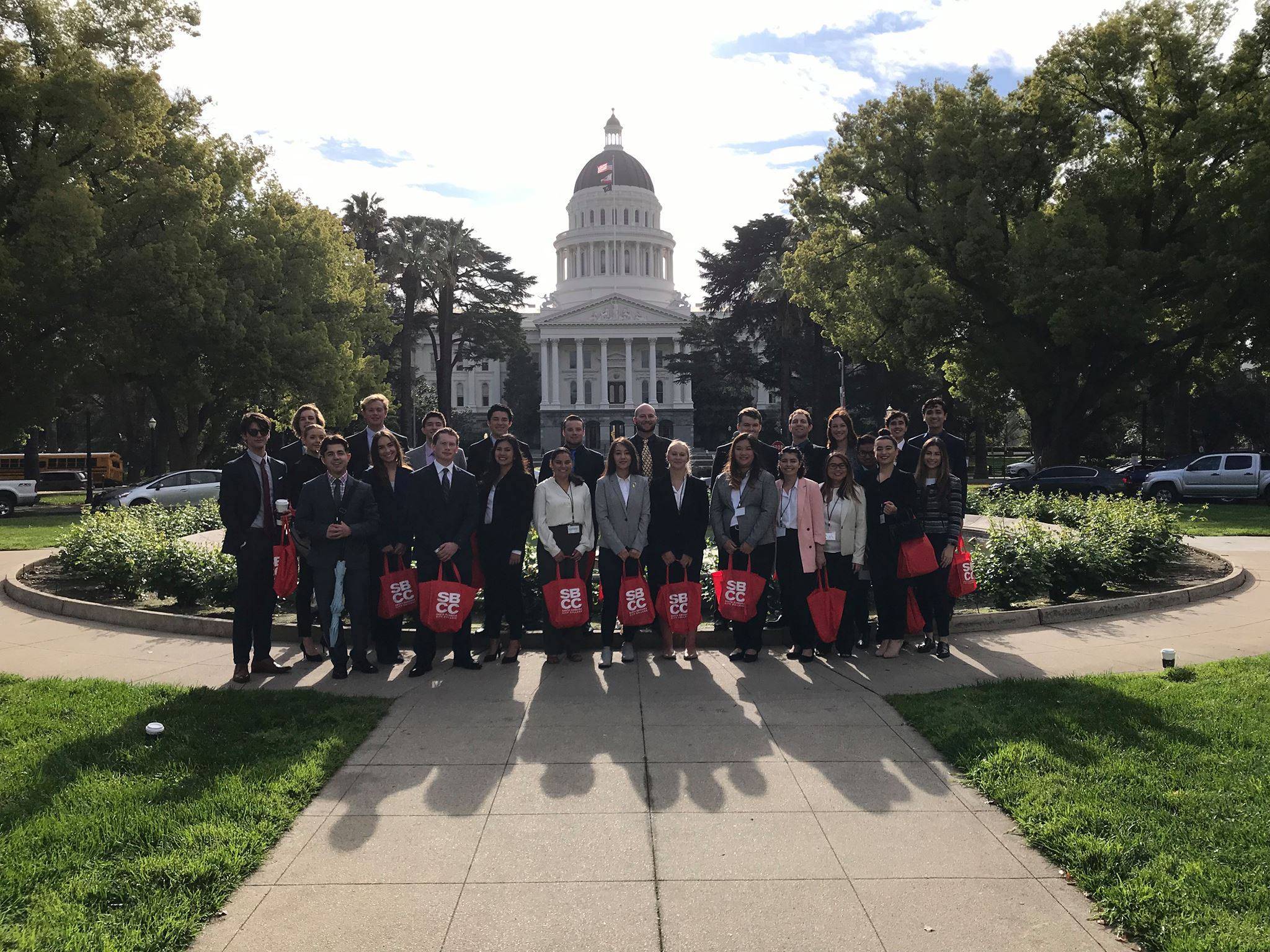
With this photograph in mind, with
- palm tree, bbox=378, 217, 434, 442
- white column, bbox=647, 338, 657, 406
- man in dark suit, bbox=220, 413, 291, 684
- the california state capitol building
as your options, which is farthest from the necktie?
white column, bbox=647, 338, 657, 406

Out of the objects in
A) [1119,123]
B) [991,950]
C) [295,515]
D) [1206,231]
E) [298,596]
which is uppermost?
[1119,123]

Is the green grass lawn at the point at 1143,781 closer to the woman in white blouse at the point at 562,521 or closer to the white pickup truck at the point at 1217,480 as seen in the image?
the woman in white blouse at the point at 562,521

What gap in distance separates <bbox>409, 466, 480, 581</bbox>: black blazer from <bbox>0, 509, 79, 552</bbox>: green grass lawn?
8598 millimetres

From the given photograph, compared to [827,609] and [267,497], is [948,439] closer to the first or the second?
[827,609]

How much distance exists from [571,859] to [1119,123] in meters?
28.5

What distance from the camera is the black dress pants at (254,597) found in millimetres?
7004

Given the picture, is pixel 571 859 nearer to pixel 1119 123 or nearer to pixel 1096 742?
pixel 1096 742

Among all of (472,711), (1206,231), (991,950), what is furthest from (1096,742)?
(1206,231)

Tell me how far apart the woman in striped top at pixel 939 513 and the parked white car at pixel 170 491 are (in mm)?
19304

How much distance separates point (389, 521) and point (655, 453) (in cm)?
241

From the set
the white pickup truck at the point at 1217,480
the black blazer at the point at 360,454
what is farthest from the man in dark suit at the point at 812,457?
the white pickup truck at the point at 1217,480

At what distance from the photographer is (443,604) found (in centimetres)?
704

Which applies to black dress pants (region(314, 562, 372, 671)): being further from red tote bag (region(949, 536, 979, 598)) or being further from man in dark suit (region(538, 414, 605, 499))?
red tote bag (region(949, 536, 979, 598))

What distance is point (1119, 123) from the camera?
25812 mm
